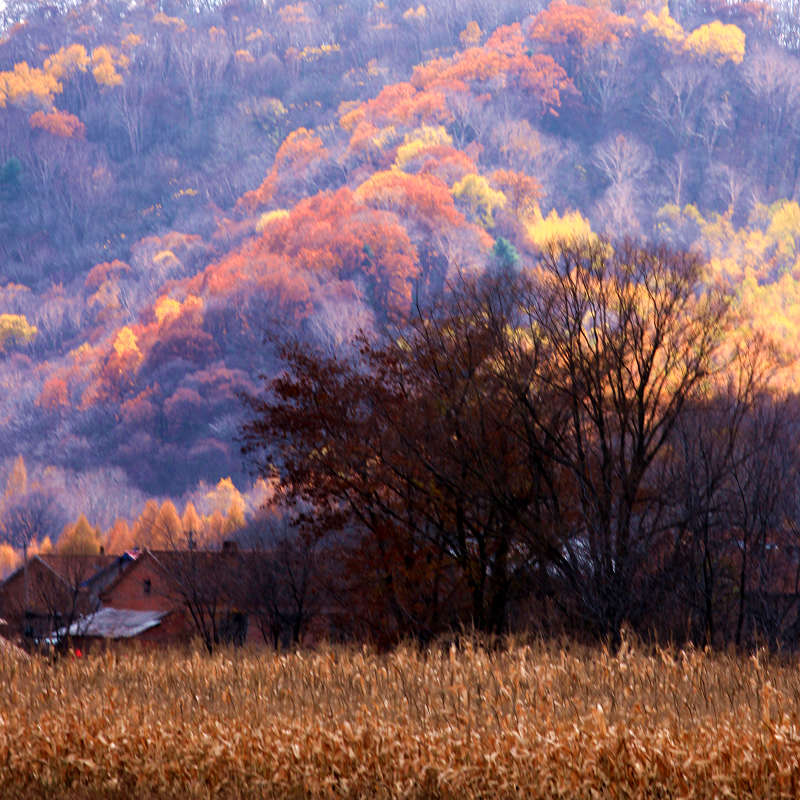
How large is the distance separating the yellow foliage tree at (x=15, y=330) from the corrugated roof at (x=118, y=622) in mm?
136752

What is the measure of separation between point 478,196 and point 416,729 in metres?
175

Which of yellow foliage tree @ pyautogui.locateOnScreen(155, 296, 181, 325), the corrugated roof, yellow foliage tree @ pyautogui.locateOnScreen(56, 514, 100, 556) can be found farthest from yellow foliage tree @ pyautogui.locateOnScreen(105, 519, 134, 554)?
yellow foliage tree @ pyautogui.locateOnScreen(155, 296, 181, 325)

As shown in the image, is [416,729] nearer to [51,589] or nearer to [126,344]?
[51,589]

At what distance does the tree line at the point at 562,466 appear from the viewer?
2291 centimetres

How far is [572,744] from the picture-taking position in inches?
Answer: 381

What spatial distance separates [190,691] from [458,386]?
525 inches

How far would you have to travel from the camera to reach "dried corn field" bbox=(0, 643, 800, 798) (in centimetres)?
937

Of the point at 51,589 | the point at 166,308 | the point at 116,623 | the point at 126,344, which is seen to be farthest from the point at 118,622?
the point at 166,308

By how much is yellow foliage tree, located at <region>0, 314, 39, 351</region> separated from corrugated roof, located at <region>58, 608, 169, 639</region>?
137 meters

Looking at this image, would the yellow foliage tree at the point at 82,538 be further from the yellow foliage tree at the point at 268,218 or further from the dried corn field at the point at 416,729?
the yellow foliage tree at the point at 268,218

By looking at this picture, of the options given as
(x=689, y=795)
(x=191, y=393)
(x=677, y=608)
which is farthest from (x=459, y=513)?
(x=191, y=393)

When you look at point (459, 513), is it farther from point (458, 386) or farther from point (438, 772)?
point (438, 772)

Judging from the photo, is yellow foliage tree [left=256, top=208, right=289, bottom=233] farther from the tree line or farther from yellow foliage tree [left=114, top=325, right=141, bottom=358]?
the tree line

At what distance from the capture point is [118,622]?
59.2 meters
